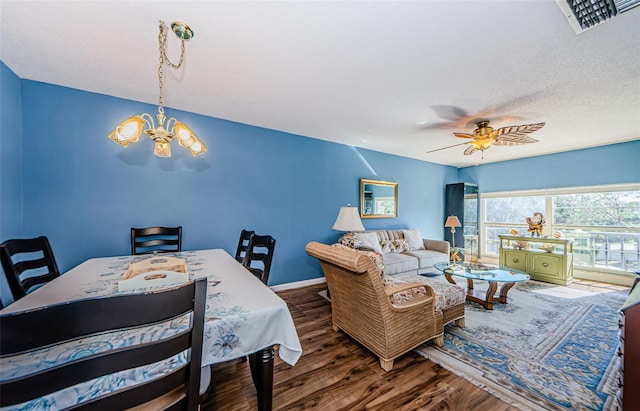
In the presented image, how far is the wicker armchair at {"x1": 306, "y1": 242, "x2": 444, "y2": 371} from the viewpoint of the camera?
5.97 ft

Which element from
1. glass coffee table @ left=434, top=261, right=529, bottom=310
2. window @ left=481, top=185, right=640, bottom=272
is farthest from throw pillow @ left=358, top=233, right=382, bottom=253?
window @ left=481, top=185, right=640, bottom=272

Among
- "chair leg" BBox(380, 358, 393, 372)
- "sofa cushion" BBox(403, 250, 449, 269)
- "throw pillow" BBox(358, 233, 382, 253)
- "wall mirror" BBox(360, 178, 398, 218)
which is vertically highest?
"wall mirror" BBox(360, 178, 398, 218)

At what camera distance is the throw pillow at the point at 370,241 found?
13.1ft

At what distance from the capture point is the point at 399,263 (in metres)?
3.93

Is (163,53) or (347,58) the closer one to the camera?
(163,53)

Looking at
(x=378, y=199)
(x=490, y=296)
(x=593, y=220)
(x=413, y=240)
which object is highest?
(x=378, y=199)

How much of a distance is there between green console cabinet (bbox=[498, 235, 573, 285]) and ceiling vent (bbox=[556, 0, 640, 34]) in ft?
13.3

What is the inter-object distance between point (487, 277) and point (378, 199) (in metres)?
2.43

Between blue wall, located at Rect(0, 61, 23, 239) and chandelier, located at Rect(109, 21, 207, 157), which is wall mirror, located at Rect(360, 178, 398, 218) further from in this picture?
blue wall, located at Rect(0, 61, 23, 239)

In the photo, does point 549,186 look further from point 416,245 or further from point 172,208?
point 172,208

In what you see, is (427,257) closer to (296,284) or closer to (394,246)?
(394,246)

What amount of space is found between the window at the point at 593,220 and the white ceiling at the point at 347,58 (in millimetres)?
1736

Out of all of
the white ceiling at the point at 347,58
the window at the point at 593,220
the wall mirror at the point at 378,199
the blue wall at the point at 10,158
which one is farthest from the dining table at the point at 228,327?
the window at the point at 593,220

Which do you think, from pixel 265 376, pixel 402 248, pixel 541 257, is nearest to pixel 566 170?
pixel 541 257
